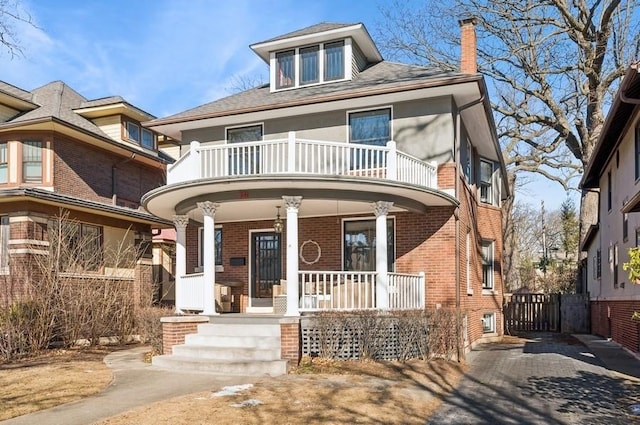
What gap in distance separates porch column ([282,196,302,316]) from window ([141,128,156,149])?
12786mm

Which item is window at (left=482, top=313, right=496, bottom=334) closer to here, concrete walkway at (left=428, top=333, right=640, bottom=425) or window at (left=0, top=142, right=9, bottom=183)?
concrete walkway at (left=428, top=333, right=640, bottom=425)

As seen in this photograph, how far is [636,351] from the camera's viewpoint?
12508 millimetres

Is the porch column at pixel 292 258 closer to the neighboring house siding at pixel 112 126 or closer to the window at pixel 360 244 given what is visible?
the window at pixel 360 244

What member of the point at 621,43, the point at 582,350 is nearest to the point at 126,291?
the point at 582,350

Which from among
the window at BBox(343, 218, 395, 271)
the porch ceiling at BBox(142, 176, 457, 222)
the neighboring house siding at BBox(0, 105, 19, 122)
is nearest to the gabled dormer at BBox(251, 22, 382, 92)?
the window at BBox(343, 218, 395, 271)

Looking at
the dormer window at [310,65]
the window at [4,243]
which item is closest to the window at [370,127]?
Result: the dormer window at [310,65]

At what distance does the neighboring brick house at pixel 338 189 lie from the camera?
39.1 ft

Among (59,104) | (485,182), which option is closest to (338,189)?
(485,182)

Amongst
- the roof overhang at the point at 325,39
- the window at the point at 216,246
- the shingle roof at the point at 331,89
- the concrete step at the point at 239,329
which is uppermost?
the roof overhang at the point at 325,39

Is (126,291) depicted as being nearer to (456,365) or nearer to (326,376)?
(326,376)

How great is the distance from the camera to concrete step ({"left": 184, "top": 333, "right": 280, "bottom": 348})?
35.3 feet

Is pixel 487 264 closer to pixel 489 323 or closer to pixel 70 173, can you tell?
pixel 489 323

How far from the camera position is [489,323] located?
17.6 m

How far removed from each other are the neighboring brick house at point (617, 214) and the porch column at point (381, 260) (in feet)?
14.9
